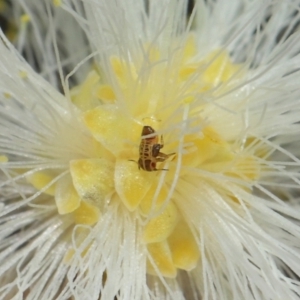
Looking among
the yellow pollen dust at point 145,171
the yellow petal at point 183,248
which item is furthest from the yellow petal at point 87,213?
the yellow petal at point 183,248

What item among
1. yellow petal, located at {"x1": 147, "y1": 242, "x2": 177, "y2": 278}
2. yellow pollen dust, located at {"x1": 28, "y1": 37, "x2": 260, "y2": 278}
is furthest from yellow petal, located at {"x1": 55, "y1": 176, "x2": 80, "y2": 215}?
yellow petal, located at {"x1": 147, "y1": 242, "x2": 177, "y2": 278}

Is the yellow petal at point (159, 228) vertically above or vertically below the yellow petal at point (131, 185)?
below

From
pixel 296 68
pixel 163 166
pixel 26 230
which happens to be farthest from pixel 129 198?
pixel 296 68

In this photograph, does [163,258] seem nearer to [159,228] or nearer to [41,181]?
[159,228]

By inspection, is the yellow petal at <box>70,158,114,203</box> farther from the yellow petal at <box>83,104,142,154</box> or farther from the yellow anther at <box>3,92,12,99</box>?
the yellow anther at <box>3,92,12,99</box>

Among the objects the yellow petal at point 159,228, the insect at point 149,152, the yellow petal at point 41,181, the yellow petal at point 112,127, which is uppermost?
the yellow petal at point 112,127

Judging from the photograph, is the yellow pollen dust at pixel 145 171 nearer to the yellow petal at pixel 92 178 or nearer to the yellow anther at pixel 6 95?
the yellow petal at pixel 92 178
